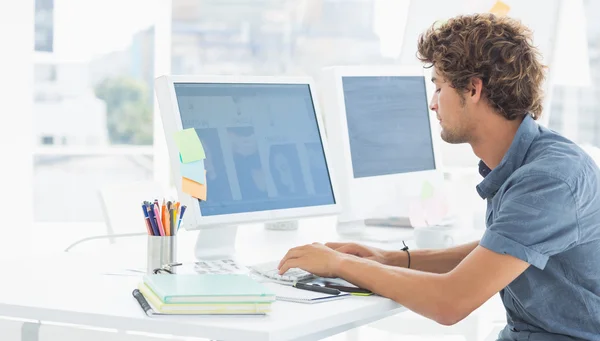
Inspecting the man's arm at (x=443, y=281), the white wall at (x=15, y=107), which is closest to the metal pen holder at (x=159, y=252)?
the man's arm at (x=443, y=281)

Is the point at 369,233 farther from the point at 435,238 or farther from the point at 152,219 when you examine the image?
the point at 152,219

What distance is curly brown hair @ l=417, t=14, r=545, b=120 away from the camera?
5.13 ft

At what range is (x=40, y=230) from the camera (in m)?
5.46

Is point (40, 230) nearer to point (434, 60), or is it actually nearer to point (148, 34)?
point (148, 34)

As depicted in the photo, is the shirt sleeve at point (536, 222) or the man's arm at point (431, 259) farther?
the man's arm at point (431, 259)

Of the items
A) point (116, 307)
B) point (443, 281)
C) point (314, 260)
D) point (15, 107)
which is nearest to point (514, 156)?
point (443, 281)

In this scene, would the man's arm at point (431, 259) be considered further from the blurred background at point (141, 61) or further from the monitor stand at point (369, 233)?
the blurred background at point (141, 61)

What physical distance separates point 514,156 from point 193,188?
0.63m

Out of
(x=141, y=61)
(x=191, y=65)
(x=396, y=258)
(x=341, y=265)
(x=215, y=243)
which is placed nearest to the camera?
(x=341, y=265)

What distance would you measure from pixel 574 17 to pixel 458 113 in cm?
219

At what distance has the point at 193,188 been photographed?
5.33ft

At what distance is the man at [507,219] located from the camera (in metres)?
1.35

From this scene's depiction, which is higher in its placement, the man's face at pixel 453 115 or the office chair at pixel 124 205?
the man's face at pixel 453 115

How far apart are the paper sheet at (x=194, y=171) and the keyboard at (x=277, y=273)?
0.68 feet
